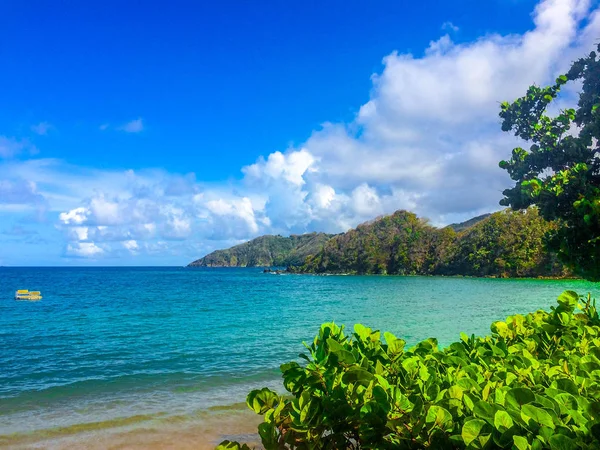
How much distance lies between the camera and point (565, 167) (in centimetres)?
1066

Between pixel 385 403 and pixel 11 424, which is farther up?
pixel 385 403

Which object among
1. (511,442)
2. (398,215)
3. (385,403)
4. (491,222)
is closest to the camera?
(511,442)

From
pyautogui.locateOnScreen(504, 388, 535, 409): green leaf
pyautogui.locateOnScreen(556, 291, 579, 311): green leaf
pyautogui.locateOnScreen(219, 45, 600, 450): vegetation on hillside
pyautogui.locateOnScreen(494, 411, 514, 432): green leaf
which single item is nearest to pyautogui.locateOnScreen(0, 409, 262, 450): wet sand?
pyautogui.locateOnScreen(219, 45, 600, 450): vegetation on hillside

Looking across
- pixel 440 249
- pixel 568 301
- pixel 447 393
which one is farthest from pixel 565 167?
pixel 440 249

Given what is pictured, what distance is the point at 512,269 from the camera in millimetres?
99875

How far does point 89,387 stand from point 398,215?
486ft

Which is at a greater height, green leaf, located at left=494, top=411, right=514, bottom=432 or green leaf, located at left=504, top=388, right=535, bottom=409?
green leaf, located at left=504, top=388, right=535, bottom=409

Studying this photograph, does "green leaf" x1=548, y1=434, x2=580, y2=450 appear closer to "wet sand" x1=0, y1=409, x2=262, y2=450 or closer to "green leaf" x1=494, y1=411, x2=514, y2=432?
"green leaf" x1=494, y1=411, x2=514, y2=432

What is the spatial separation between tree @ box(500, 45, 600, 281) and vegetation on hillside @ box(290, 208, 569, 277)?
7799cm

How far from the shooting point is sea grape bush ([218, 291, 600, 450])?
200cm

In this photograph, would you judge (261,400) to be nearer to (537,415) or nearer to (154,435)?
(537,415)

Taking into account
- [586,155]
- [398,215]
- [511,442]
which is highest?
[398,215]

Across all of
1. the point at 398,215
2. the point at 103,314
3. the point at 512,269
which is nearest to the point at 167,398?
the point at 103,314

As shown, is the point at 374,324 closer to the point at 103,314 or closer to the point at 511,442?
the point at 103,314
